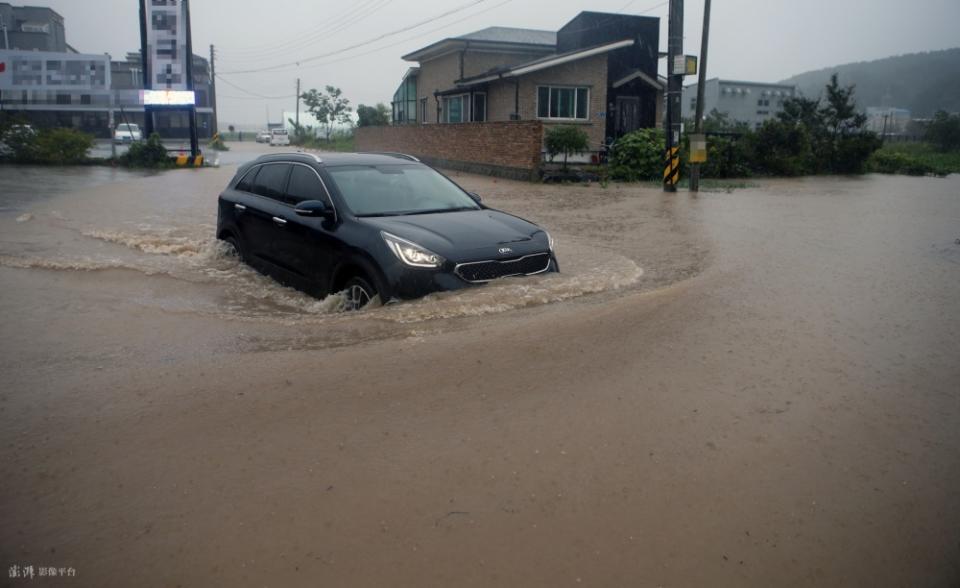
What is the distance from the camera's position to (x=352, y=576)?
9.82ft

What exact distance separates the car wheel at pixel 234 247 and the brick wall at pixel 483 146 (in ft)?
46.8

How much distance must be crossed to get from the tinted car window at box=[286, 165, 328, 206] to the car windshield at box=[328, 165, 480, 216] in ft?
0.60

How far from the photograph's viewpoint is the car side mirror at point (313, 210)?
6941 mm

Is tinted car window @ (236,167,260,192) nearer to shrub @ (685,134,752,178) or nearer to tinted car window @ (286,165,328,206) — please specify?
tinted car window @ (286,165,328,206)

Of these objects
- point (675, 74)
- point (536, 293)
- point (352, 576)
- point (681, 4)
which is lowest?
point (352, 576)

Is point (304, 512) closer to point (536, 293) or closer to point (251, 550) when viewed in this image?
point (251, 550)

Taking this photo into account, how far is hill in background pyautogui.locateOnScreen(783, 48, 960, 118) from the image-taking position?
261 ft

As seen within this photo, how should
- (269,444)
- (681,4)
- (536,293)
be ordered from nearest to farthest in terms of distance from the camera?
(269,444) < (536,293) < (681,4)

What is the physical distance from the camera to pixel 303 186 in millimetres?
7730

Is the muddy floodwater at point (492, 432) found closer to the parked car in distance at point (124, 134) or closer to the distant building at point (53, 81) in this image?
the distant building at point (53, 81)

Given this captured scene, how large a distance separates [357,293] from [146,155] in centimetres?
2450

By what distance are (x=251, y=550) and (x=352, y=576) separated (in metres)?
0.46

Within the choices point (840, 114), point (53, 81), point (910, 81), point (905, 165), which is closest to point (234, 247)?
point (53, 81)

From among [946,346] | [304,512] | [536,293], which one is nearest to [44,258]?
[536,293]
